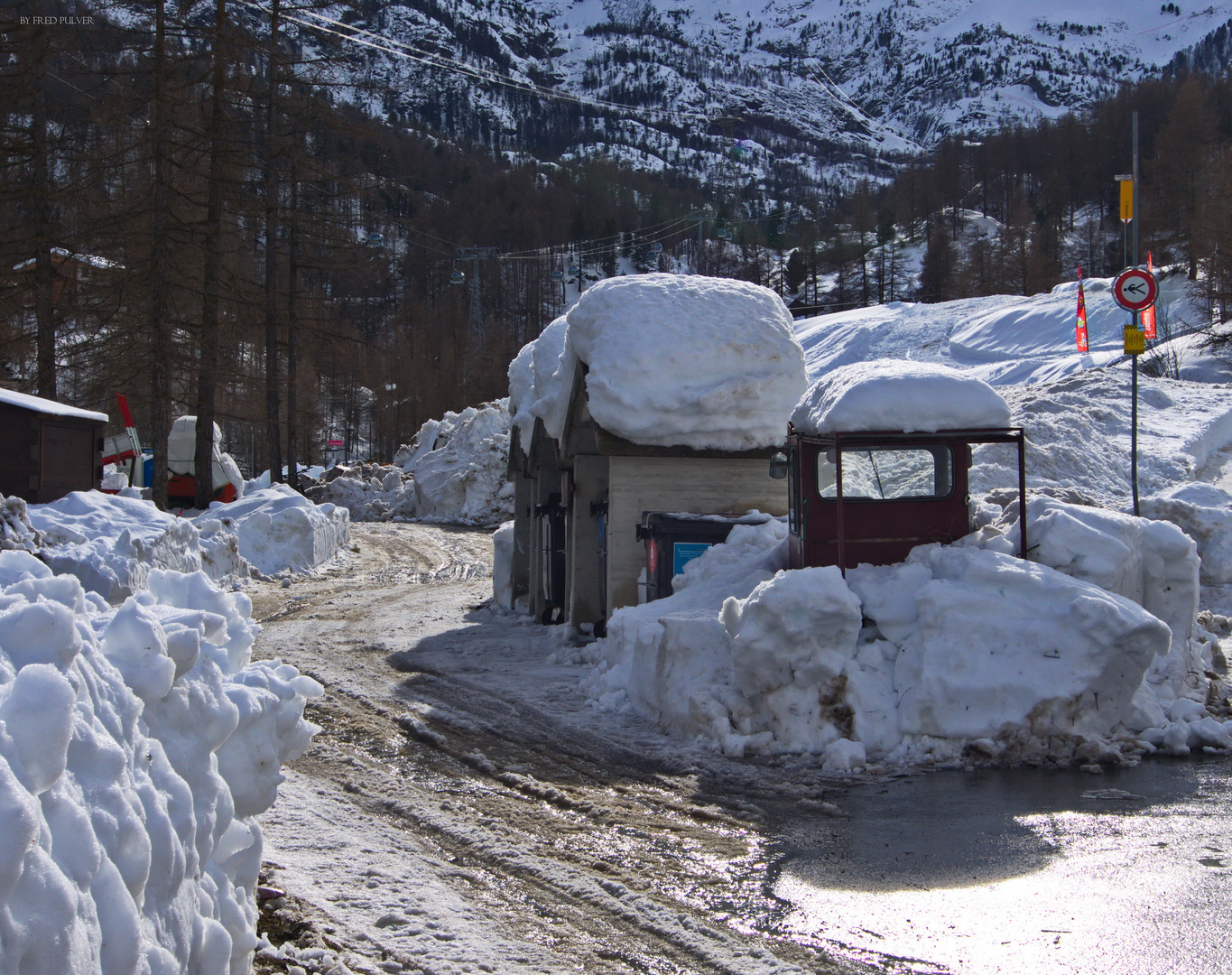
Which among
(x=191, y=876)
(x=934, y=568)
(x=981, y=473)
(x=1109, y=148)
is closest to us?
(x=191, y=876)

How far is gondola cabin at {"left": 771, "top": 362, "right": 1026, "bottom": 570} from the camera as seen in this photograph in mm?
8797

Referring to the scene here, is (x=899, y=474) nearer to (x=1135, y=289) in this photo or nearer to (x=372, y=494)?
(x=1135, y=289)

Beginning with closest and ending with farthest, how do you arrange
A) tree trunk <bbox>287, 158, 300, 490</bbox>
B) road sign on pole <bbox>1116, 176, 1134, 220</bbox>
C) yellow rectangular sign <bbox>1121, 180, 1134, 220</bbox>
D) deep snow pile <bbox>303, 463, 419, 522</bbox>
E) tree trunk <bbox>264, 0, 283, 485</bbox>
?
road sign on pole <bbox>1116, 176, 1134, 220</bbox> < yellow rectangular sign <bbox>1121, 180, 1134, 220</bbox> < tree trunk <bbox>264, 0, 283, 485</bbox> < tree trunk <bbox>287, 158, 300, 490</bbox> < deep snow pile <bbox>303, 463, 419, 522</bbox>

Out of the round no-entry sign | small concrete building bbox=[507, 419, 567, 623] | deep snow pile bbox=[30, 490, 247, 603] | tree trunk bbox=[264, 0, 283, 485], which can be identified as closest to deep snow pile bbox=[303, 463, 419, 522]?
tree trunk bbox=[264, 0, 283, 485]

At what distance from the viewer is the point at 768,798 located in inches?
259

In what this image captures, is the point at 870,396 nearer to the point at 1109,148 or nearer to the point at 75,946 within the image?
the point at 75,946

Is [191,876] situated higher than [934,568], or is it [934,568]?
[934,568]

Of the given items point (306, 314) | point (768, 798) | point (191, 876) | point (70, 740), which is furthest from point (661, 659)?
point (306, 314)

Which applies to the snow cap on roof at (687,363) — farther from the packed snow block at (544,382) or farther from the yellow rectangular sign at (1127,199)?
the yellow rectangular sign at (1127,199)

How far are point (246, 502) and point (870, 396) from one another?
1662 centimetres

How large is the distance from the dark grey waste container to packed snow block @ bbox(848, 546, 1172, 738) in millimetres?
4144

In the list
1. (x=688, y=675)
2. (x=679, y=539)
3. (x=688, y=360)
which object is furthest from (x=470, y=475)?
(x=688, y=675)

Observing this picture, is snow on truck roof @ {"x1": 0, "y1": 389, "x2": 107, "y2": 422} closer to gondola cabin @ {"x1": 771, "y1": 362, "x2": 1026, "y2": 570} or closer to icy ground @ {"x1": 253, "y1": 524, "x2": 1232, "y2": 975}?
icy ground @ {"x1": 253, "y1": 524, "x2": 1232, "y2": 975}

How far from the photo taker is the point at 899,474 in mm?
9195
